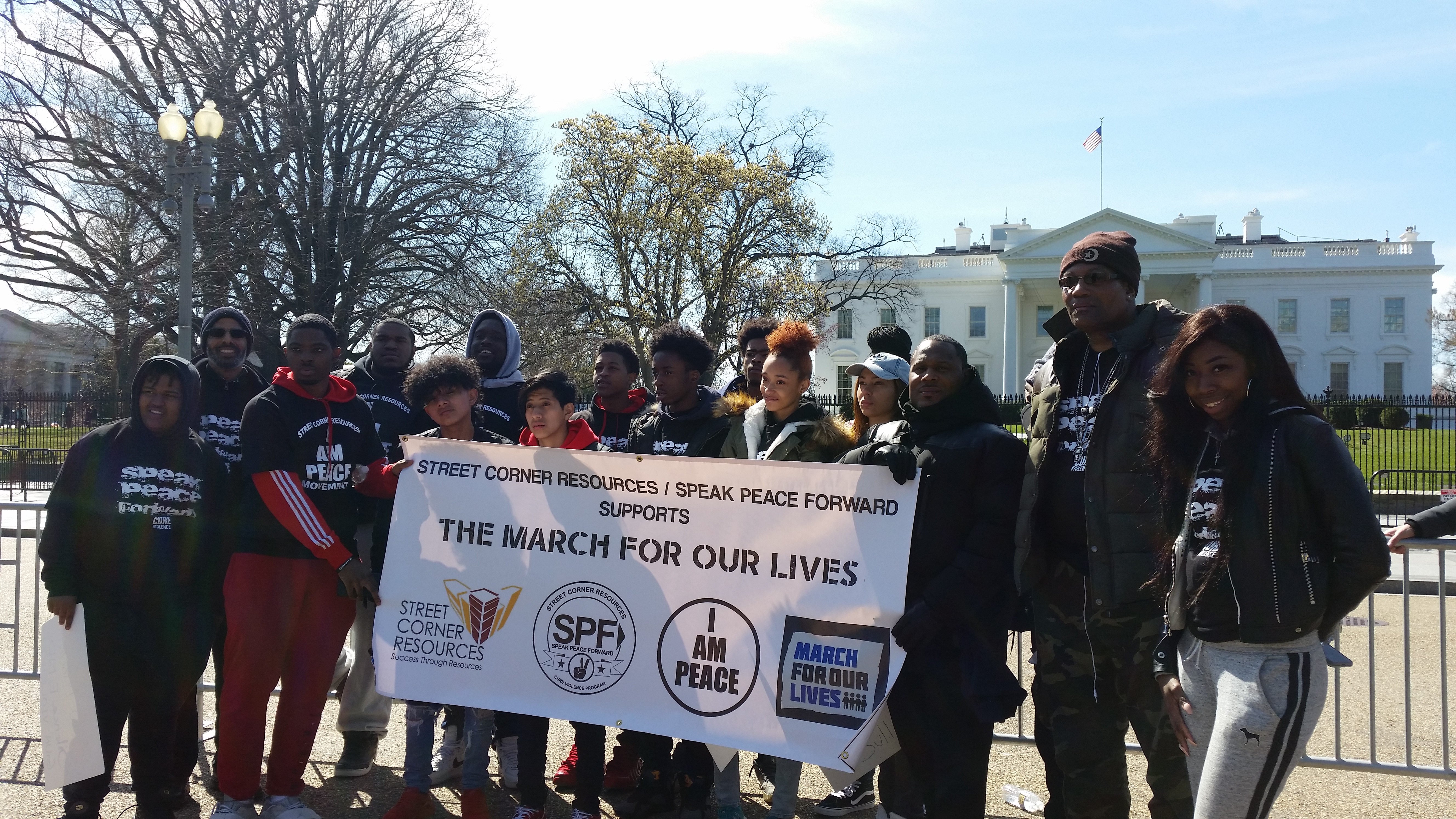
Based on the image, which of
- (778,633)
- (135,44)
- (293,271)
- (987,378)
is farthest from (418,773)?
(987,378)

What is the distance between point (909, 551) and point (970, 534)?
0.26 m

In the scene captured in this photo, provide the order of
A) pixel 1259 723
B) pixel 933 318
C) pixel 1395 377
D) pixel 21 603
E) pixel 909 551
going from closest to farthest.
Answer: pixel 1259 723, pixel 909 551, pixel 21 603, pixel 1395 377, pixel 933 318

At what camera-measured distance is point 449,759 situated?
190 inches

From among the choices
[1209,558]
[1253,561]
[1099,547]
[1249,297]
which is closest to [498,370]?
[1099,547]

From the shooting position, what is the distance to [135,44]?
24156 millimetres

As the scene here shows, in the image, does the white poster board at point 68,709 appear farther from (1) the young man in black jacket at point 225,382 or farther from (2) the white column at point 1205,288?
(2) the white column at point 1205,288

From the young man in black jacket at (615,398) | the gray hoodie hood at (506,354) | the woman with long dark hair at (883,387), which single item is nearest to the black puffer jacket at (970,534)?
the woman with long dark hair at (883,387)

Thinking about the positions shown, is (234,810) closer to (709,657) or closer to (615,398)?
(709,657)

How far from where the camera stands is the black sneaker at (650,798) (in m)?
4.35

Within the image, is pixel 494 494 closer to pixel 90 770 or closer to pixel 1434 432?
pixel 90 770

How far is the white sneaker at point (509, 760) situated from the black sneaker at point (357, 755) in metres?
0.78

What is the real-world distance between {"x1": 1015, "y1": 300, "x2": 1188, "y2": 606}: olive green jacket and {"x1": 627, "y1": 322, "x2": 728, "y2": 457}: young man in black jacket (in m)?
1.59

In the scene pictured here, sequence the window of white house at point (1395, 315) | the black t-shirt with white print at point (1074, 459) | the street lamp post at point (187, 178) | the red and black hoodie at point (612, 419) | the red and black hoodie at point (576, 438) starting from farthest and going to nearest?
the window of white house at point (1395, 315)
the street lamp post at point (187, 178)
the red and black hoodie at point (612, 419)
the red and black hoodie at point (576, 438)
the black t-shirt with white print at point (1074, 459)

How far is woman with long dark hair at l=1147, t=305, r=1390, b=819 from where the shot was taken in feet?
8.71
